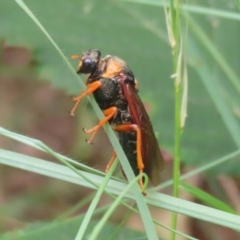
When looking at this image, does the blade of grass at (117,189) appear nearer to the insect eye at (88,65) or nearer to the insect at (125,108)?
the insect at (125,108)

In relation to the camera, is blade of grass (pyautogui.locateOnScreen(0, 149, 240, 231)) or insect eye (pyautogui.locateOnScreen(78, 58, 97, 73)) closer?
blade of grass (pyautogui.locateOnScreen(0, 149, 240, 231))

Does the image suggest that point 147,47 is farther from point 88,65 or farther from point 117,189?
point 117,189

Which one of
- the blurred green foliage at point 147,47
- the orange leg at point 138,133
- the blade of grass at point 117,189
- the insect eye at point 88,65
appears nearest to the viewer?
the blade of grass at point 117,189

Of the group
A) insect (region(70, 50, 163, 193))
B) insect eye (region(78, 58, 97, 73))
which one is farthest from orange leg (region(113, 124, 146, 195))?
insect eye (region(78, 58, 97, 73))

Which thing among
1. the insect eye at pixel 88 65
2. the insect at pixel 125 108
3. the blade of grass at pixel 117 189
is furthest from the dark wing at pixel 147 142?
the blade of grass at pixel 117 189

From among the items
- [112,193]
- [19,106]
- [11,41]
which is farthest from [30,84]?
[112,193]

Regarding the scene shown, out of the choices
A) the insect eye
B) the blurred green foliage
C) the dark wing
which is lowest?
the dark wing

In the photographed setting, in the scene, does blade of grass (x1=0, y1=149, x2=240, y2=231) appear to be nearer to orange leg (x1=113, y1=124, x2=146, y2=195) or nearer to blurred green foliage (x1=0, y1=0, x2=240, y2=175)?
orange leg (x1=113, y1=124, x2=146, y2=195)

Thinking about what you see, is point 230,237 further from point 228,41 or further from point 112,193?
point 112,193
